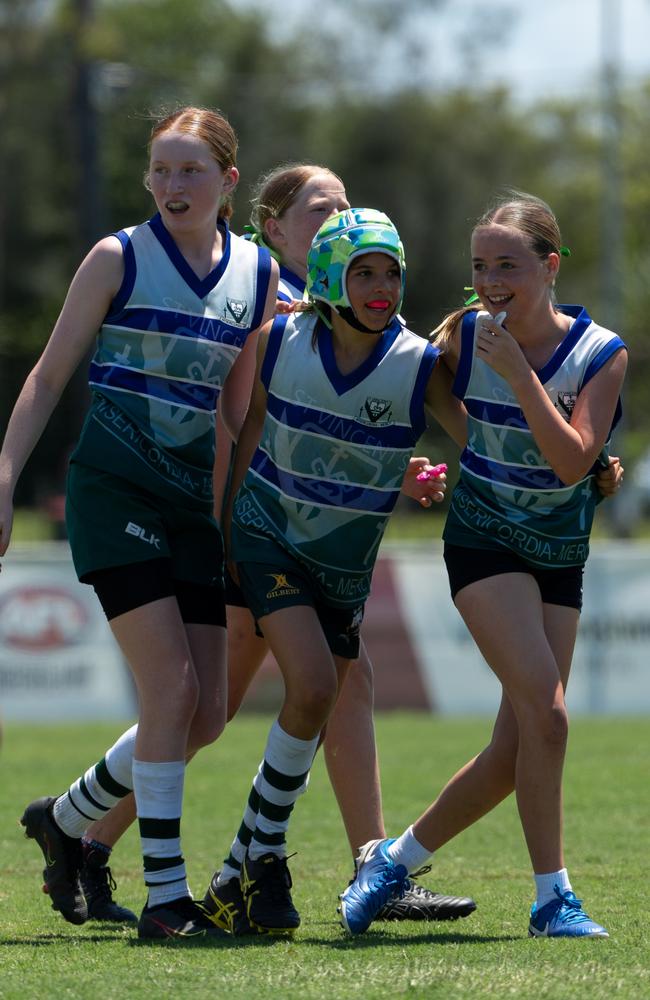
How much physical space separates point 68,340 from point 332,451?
815 millimetres

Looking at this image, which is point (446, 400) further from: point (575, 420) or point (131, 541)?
point (131, 541)

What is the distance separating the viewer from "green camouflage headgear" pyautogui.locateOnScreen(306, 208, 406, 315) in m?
4.43

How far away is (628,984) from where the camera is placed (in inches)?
145

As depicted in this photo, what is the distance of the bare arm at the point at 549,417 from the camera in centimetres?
431

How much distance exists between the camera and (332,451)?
14.7 ft

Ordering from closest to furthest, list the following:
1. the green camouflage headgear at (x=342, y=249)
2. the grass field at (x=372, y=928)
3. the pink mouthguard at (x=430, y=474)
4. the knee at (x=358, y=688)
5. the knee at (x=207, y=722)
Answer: the grass field at (x=372, y=928) < the green camouflage headgear at (x=342, y=249) < the knee at (x=207, y=722) < the pink mouthguard at (x=430, y=474) < the knee at (x=358, y=688)

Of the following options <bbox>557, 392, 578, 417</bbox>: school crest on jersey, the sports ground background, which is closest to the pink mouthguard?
<bbox>557, 392, 578, 417</bbox>: school crest on jersey

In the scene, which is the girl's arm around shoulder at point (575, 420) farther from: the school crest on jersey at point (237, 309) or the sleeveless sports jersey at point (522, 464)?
the school crest on jersey at point (237, 309)

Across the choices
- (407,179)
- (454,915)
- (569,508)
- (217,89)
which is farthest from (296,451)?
(407,179)

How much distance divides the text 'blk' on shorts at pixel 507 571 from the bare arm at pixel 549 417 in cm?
28

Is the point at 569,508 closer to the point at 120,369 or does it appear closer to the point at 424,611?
the point at 120,369

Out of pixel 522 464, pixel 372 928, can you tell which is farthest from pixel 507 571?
pixel 372 928

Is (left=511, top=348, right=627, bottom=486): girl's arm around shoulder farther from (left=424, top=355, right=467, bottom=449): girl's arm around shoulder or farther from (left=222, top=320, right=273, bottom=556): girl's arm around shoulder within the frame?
(left=222, top=320, right=273, bottom=556): girl's arm around shoulder

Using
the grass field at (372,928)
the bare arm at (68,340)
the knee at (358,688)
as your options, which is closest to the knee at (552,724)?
the grass field at (372,928)
